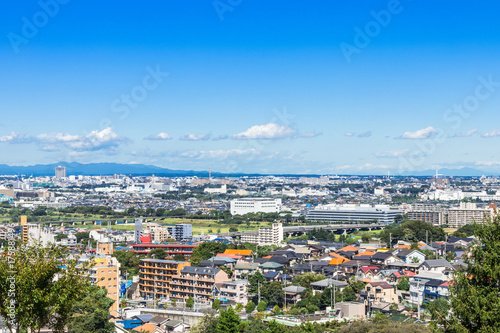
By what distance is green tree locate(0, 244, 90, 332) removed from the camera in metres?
3.34

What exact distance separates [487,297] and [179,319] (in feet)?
26.4

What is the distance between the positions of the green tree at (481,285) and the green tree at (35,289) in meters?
2.22

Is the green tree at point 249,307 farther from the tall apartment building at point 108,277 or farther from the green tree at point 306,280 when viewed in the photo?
the tall apartment building at point 108,277

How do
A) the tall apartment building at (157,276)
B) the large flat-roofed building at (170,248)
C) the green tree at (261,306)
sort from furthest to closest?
1. the large flat-roofed building at (170,248)
2. the tall apartment building at (157,276)
3. the green tree at (261,306)

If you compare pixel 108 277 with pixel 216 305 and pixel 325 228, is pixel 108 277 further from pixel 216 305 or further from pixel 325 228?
pixel 325 228

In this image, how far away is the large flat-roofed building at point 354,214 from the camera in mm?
31844

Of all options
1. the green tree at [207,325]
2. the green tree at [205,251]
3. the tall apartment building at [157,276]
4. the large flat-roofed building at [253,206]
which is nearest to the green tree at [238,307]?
the green tree at [207,325]

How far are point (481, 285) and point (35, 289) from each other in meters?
2.46

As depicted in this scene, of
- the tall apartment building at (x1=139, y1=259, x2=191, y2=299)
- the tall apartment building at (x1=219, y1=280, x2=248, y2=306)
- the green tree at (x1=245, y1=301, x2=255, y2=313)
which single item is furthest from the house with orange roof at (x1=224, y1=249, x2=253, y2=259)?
the green tree at (x1=245, y1=301, x2=255, y2=313)

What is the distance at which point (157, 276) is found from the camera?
13.4m

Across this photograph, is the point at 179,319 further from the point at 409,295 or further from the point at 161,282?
the point at 409,295

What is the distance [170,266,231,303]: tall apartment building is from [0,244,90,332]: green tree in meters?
8.85

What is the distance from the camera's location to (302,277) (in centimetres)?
1248

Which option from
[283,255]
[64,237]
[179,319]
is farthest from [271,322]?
[64,237]
